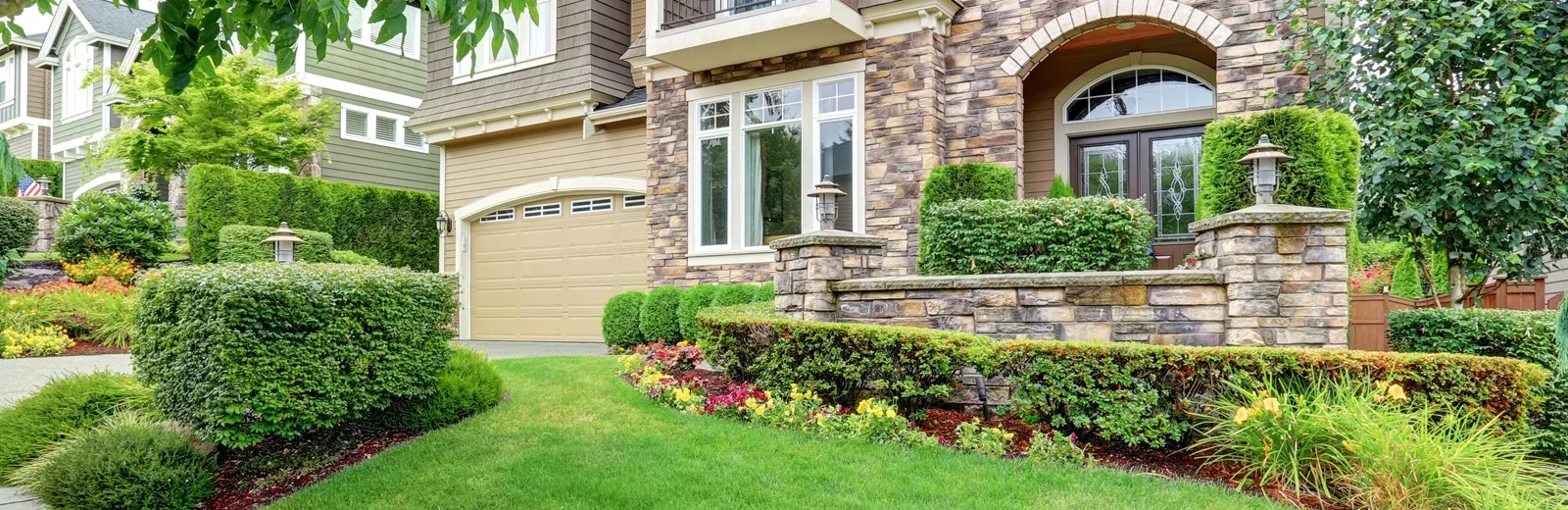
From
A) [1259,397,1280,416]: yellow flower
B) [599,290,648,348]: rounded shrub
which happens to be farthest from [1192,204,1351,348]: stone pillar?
[599,290,648,348]: rounded shrub

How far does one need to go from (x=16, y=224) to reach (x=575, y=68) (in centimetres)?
875

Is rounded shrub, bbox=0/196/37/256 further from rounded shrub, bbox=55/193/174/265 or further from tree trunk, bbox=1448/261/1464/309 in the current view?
tree trunk, bbox=1448/261/1464/309

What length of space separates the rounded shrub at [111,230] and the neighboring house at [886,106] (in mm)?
5806

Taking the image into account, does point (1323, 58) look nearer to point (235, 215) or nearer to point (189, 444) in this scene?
point (189, 444)

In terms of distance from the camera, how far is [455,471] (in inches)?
192

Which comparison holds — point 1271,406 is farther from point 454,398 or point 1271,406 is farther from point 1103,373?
point 454,398

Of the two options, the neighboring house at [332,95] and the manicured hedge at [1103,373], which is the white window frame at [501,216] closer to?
the neighboring house at [332,95]

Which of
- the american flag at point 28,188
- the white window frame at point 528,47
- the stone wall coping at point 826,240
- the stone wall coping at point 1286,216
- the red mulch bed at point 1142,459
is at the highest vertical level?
the white window frame at point 528,47

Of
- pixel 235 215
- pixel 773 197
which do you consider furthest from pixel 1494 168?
pixel 235 215

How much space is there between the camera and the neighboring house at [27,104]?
75.7ft

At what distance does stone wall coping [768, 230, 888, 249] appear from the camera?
667cm

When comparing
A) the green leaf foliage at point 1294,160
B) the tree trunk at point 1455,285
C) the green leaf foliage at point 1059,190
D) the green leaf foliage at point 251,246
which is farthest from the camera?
the green leaf foliage at point 251,246

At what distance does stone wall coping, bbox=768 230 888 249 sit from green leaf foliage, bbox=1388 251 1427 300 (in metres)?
6.22

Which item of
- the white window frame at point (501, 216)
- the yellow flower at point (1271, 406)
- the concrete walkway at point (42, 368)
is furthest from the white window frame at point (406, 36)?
the yellow flower at point (1271, 406)
